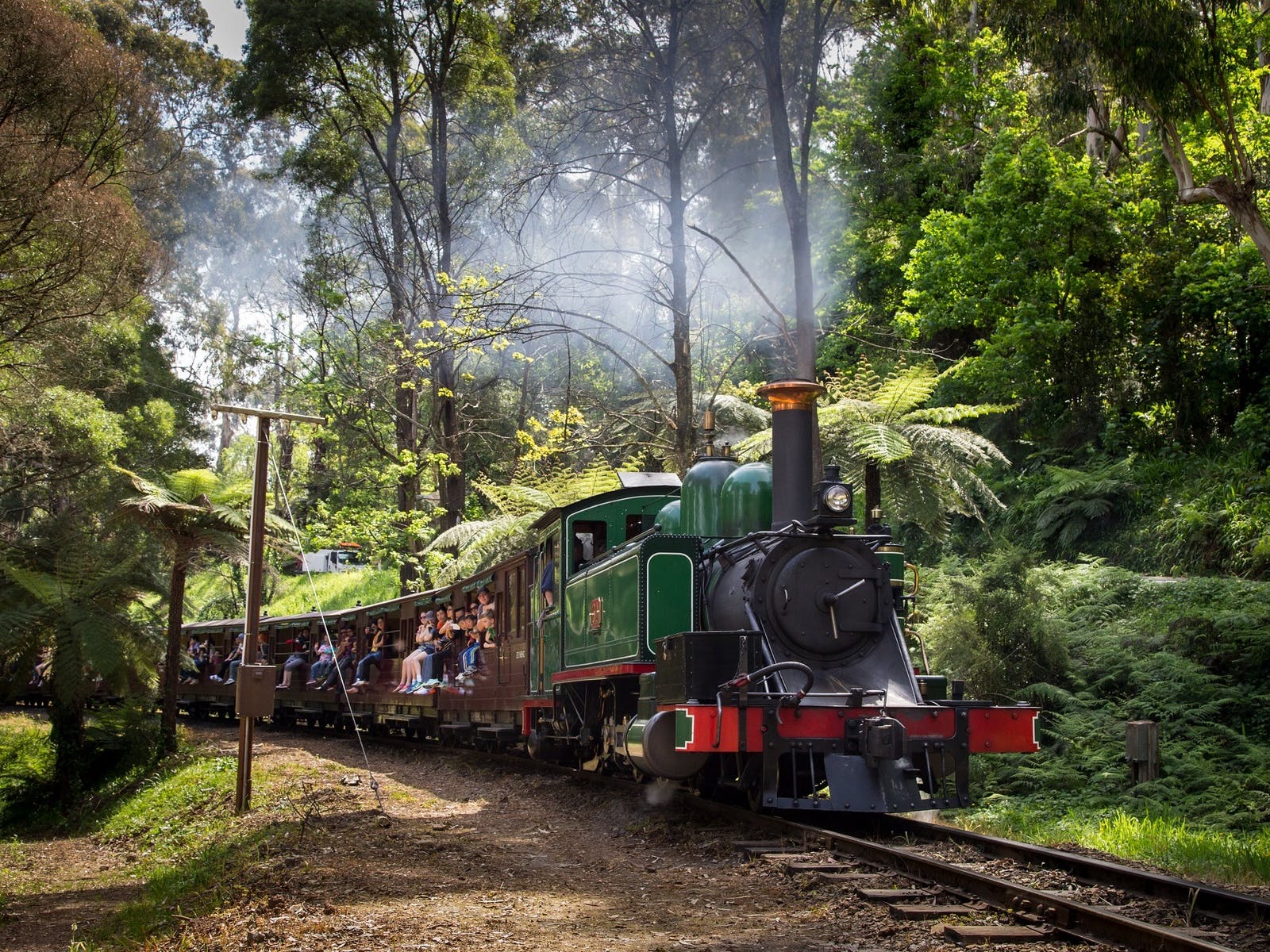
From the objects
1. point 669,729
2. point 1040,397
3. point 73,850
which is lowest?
point 73,850

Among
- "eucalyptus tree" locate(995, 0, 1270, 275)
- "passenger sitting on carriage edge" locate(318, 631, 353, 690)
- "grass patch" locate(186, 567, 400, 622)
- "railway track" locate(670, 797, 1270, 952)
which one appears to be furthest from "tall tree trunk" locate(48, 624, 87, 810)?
"grass patch" locate(186, 567, 400, 622)

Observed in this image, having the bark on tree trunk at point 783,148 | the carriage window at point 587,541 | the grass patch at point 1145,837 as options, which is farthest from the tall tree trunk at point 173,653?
the grass patch at point 1145,837

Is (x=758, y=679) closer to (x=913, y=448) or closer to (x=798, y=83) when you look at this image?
(x=913, y=448)

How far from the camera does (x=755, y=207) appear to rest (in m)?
20.2

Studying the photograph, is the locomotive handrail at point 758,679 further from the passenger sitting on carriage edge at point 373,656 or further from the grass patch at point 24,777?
the passenger sitting on carriage edge at point 373,656

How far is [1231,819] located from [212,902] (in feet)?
24.3

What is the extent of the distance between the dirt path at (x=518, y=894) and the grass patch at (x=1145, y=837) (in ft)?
7.08

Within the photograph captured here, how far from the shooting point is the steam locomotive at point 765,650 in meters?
7.61

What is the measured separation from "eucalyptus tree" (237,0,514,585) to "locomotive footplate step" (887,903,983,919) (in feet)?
57.2

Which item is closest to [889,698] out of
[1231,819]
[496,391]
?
[1231,819]

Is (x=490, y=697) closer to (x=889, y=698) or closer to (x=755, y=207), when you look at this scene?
(x=889, y=698)

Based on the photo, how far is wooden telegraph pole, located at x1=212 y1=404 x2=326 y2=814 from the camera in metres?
11.7

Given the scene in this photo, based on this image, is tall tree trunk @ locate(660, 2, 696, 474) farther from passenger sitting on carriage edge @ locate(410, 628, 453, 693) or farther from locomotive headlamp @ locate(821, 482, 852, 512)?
locomotive headlamp @ locate(821, 482, 852, 512)

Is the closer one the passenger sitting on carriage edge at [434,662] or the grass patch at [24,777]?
the grass patch at [24,777]
